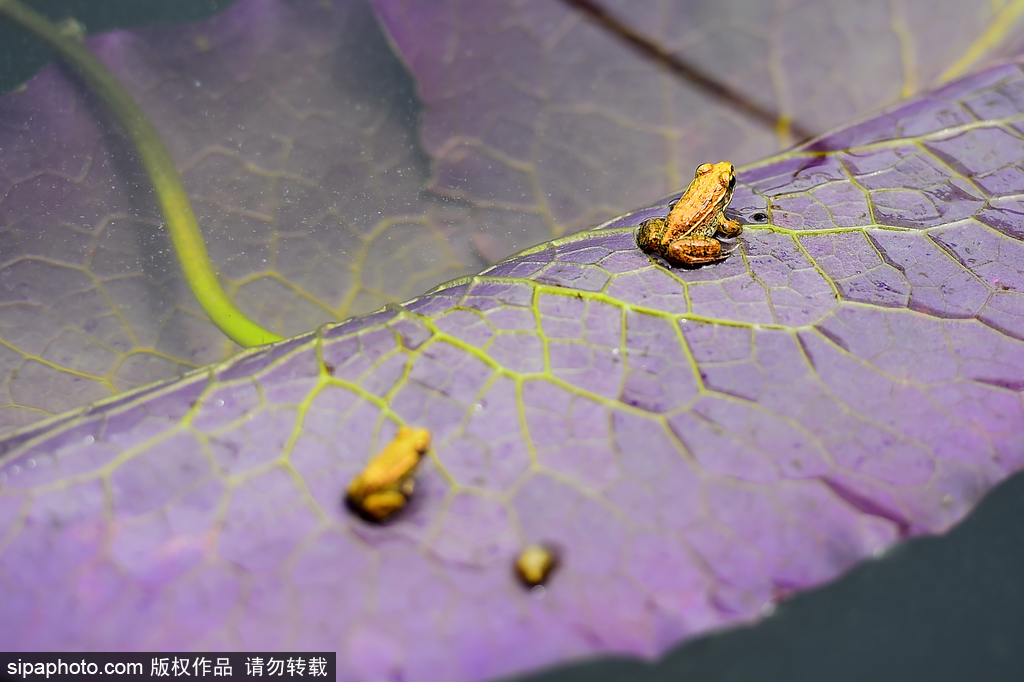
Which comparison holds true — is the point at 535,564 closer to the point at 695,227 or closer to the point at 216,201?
the point at 695,227

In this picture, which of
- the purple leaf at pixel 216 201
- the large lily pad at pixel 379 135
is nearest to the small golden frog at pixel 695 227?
the large lily pad at pixel 379 135

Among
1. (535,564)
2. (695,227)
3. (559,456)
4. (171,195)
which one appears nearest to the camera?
(535,564)

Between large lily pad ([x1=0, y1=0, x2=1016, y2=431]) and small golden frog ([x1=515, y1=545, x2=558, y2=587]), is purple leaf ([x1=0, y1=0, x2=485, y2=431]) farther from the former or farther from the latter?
small golden frog ([x1=515, y1=545, x2=558, y2=587])

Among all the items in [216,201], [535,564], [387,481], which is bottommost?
[535,564]

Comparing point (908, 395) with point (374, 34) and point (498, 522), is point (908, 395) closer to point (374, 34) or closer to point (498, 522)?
point (498, 522)

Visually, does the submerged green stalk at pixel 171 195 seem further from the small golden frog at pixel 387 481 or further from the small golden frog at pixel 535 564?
the small golden frog at pixel 535 564

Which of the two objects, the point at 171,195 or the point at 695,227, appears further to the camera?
the point at 171,195

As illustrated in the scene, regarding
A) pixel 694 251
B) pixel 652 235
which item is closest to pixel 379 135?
pixel 652 235
